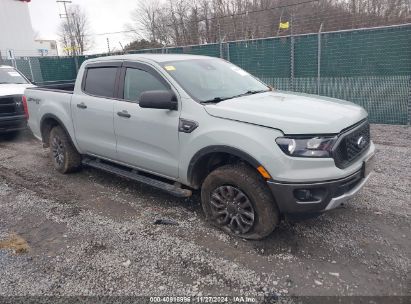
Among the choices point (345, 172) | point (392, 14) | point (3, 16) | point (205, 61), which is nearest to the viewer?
point (345, 172)

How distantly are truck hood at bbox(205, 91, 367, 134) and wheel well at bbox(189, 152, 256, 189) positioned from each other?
0.44 meters

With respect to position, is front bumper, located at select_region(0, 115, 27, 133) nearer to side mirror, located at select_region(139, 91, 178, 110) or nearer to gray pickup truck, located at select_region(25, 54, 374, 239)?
gray pickup truck, located at select_region(25, 54, 374, 239)

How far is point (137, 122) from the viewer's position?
4020mm

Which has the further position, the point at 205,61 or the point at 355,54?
the point at 355,54

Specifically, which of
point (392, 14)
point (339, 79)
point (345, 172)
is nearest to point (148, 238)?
point (345, 172)

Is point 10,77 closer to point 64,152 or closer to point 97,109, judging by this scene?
point 64,152

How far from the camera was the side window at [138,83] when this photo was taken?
3965 mm

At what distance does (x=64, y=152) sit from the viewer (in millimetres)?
5465

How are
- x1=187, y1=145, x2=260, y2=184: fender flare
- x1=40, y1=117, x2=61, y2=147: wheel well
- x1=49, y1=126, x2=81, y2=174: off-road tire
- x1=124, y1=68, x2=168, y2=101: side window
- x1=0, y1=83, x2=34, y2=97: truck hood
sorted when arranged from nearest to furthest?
x1=187, y1=145, x2=260, y2=184: fender flare < x1=124, y1=68, x2=168, y2=101: side window < x1=49, y1=126, x2=81, y2=174: off-road tire < x1=40, y1=117, x2=61, y2=147: wheel well < x1=0, y1=83, x2=34, y2=97: truck hood

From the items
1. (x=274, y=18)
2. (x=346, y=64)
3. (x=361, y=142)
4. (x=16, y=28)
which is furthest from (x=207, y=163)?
(x=16, y=28)

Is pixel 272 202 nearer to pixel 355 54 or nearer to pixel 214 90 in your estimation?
pixel 214 90

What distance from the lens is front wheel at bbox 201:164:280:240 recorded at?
3166 mm

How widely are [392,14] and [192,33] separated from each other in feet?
34.7

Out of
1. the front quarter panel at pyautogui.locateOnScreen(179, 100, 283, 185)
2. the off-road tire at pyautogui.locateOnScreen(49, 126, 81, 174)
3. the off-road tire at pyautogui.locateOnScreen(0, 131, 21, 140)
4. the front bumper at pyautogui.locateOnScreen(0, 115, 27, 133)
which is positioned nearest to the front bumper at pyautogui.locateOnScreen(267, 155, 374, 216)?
the front quarter panel at pyautogui.locateOnScreen(179, 100, 283, 185)
